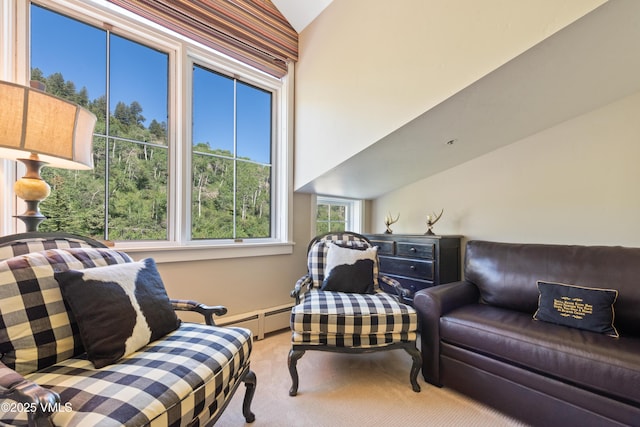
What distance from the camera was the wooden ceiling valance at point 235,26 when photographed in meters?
1.94

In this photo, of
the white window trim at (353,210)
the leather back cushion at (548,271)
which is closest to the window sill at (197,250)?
the white window trim at (353,210)

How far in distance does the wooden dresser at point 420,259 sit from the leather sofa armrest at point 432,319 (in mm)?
453

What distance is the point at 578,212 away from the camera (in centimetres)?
204

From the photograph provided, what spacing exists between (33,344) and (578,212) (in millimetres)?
3166

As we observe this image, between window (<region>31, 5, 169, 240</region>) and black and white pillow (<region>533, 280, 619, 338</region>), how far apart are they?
103 inches

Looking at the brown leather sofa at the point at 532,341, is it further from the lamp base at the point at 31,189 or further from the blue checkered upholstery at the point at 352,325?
the lamp base at the point at 31,189

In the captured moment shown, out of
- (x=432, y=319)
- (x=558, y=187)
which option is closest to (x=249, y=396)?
(x=432, y=319)

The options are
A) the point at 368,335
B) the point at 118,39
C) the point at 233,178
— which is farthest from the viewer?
the point at 233,178

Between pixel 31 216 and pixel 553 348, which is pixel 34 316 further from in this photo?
pixel 553 348

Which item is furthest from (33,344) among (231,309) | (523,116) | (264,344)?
(523,116)

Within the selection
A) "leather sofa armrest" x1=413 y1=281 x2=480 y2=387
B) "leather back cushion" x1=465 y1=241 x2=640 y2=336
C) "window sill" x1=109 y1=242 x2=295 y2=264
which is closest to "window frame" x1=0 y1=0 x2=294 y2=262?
"window sill" x1=109 y1=242 x2=295 y2=264

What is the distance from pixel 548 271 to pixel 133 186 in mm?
2887

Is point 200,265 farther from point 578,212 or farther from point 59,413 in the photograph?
point 578,212

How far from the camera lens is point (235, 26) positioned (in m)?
2.28
